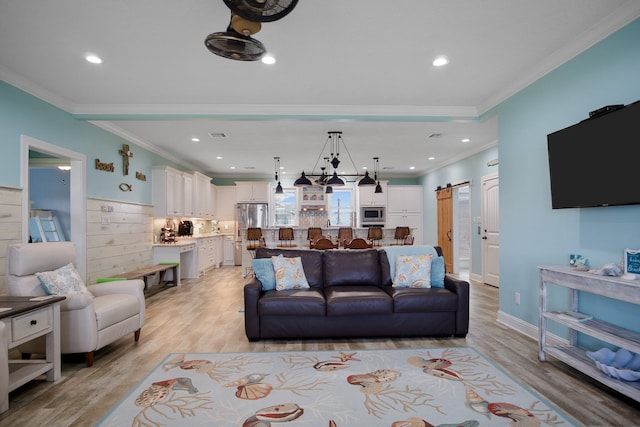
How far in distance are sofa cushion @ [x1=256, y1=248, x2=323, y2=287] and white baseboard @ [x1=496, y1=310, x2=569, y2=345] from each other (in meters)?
2.21

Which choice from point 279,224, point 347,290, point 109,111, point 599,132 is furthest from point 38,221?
point 599,132

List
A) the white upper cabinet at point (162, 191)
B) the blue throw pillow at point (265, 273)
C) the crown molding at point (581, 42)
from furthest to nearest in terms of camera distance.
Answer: the white upper cabinet at point (162, 191) → the blue throw pillow at point (265, 273) → the crown molding at point (581, 42)

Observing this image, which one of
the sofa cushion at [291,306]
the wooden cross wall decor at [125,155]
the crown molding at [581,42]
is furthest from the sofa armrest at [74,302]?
the crown molding at [581,42]

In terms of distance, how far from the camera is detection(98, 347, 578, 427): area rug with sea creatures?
2.08 metres

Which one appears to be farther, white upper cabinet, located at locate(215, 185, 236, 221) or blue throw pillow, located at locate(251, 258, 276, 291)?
white upper cabinet, located at locate(215, 185, 236, 221)

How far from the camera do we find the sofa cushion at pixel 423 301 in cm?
346

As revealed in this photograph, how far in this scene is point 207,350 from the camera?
10.6 feet

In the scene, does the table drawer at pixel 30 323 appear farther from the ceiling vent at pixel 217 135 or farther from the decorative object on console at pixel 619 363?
the decorative object on console at pixel 619 363

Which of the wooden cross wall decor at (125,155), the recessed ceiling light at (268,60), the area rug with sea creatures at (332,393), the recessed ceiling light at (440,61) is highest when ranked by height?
the recessed ceiling light at (268,60)

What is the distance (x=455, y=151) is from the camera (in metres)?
7.05

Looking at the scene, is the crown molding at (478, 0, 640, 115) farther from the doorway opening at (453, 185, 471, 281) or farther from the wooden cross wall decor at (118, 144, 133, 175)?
the wooden cross wall decor at (118, 144, 133, 175)

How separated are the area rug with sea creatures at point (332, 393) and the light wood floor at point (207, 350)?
6.4 inches

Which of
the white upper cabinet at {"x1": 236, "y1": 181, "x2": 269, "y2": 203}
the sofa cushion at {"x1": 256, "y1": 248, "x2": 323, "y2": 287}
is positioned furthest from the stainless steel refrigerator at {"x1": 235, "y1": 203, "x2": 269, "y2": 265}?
the sofa cushion at {"x1": 256, "y1": 248, "x2": 323, "y2": 287}

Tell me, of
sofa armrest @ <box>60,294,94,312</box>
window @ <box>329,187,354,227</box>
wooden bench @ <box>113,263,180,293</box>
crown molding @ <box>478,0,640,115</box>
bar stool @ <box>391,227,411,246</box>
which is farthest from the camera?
window @ <box>329,187,354,227</box>
